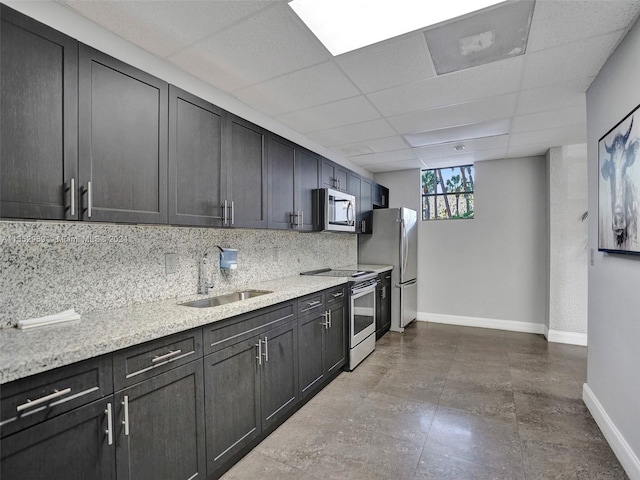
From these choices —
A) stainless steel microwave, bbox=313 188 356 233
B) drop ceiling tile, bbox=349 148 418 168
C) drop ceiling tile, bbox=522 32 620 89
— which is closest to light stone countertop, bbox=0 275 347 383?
stainless steel microwave, bbox=313 188 356 233

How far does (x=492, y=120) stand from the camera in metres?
3.17

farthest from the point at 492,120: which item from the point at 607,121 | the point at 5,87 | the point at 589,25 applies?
the point at 5,87

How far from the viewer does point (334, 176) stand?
3725mm

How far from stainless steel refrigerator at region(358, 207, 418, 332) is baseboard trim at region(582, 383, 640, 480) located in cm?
230

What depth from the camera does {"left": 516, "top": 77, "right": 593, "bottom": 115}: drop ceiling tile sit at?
246 centimetres

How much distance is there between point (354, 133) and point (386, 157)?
1.17 meters

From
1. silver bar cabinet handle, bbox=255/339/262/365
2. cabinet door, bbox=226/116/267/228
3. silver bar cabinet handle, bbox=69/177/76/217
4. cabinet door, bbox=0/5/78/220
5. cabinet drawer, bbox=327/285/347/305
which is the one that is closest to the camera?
→ cabinet door, bbox=0/5/78/220

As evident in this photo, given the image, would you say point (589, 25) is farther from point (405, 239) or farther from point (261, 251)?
point (405, 239)

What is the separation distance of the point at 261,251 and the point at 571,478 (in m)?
2.62

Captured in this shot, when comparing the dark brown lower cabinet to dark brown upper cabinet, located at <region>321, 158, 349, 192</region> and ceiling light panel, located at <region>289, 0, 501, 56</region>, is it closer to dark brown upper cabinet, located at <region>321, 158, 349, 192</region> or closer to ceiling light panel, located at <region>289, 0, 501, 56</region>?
dark brown upper cabinet, located at <region>321, 158, 349, 192</region>

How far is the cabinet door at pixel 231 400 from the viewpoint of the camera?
1.71 metres

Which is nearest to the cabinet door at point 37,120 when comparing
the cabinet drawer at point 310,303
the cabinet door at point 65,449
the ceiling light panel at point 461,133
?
the cabinet door at point 65,449

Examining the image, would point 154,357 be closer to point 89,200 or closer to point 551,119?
point 89,200

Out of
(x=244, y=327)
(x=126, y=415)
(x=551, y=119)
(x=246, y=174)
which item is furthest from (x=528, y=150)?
(x=126, y=415)
